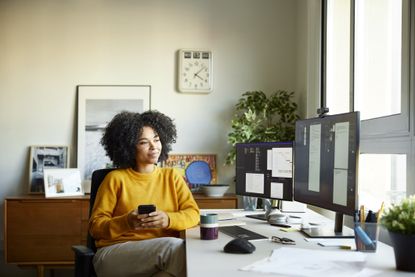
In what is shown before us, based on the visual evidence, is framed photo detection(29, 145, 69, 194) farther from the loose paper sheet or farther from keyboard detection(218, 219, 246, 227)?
the loose paper sheet

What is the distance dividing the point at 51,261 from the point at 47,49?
1.78 m

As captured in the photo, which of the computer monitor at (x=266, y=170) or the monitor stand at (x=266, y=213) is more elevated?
the computer monitor at (x=266, y=170)

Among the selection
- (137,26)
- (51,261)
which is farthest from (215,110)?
(51,261)

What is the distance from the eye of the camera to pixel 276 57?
13.1 feet

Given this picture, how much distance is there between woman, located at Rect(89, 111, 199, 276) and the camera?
6.10 feet

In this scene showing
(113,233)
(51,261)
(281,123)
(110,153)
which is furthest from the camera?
(281,123)

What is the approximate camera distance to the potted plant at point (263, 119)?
3604 millimetres

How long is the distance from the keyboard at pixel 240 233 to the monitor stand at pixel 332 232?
218mm

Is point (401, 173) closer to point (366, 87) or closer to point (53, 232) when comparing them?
point (366, 87)

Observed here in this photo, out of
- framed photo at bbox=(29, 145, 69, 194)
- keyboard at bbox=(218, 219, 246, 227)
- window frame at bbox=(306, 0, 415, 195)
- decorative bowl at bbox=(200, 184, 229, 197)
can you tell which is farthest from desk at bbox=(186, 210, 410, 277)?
framed photo at bbox=(29, 145, 69, 194)

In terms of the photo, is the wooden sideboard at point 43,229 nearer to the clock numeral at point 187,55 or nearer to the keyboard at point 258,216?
the clock numeral at point 187,55

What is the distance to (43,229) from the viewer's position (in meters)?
3.50

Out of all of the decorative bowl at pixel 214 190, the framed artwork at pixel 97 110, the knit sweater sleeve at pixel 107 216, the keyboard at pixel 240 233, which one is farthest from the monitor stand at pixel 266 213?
the framed artwork at pixel 97 110

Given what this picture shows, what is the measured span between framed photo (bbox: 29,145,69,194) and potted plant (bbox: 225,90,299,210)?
138cm
